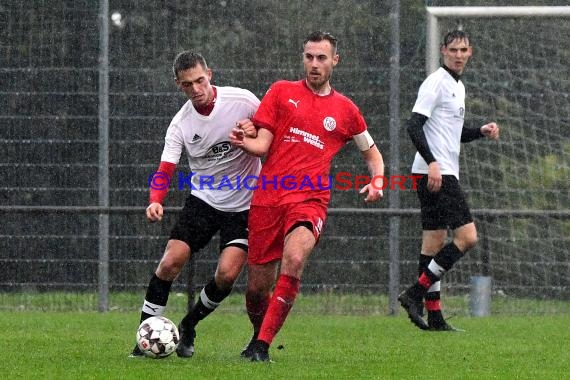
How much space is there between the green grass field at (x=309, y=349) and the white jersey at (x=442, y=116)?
128 centimetres

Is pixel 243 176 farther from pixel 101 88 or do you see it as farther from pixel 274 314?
pixel 101 88

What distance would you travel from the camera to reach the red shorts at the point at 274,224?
7.93 meters

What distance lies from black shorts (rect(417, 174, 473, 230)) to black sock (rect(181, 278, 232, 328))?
95.0 inches

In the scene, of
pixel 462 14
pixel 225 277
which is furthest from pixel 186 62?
pixel 462 14

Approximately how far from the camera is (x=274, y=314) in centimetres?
768

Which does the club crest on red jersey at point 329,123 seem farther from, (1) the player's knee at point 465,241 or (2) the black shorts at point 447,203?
(1) the player's knee at point 465,241

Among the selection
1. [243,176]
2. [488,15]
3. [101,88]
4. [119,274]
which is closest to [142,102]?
[101,88]

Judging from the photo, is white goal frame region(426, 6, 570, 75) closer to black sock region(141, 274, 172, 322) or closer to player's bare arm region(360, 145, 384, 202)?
player's bare arm region(360, 145, 384, 202)

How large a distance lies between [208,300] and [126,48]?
4363 millimetres

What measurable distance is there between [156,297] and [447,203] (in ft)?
9.54

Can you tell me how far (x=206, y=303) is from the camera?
870 cm

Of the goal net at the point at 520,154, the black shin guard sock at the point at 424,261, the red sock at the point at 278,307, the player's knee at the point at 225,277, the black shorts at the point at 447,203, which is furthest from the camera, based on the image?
the goal net at the point at 520,154

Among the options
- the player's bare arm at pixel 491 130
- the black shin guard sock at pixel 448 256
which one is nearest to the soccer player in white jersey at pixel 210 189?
the black shin guard sock at pixel 448 256

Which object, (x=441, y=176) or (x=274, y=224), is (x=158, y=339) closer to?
(x=274, y=224)
